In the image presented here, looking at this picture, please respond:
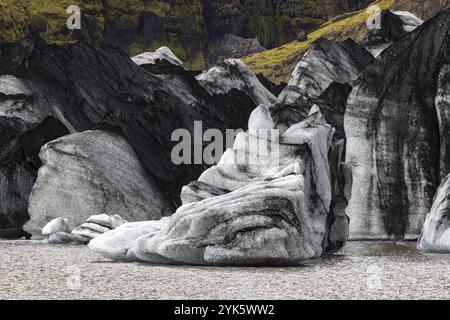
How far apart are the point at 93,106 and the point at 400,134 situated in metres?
32.6

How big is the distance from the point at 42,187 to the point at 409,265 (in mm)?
26877

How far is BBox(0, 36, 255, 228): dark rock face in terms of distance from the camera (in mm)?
55000

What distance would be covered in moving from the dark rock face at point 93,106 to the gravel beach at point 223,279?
23.0 meters

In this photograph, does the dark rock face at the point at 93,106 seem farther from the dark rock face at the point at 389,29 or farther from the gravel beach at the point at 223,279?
the gravel beach at the point at 223,279

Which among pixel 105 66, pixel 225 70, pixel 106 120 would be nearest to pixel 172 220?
pixel 106 120

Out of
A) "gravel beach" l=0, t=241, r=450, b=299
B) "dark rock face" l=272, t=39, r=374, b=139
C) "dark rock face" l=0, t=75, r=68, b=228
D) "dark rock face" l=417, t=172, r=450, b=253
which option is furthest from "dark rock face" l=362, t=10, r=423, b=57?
"gravel beach" l=0, t=241, r=450, b=299

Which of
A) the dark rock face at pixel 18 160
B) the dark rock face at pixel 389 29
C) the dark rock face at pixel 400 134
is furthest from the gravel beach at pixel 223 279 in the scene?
the dark rock face at pixel 389 29

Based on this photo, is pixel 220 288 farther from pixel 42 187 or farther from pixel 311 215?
pixel 42 187

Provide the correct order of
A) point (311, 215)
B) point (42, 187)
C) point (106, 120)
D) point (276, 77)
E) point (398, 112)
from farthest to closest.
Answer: point (276, 77)
point (106, 120)
point (42, 187)
point (398, 112)
point (311, 215)

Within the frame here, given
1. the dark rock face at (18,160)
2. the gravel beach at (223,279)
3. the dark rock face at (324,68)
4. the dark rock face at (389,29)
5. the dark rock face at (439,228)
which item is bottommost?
the gravel beach at (223,279)

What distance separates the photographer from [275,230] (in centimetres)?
2806

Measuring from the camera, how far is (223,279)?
2366 cm

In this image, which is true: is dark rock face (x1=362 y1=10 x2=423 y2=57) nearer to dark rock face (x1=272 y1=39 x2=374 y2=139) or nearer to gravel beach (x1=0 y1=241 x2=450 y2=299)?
dark rock face (x1=272 y1=39 x2=374 y2=139)

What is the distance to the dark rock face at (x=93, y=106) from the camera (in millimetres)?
55000
